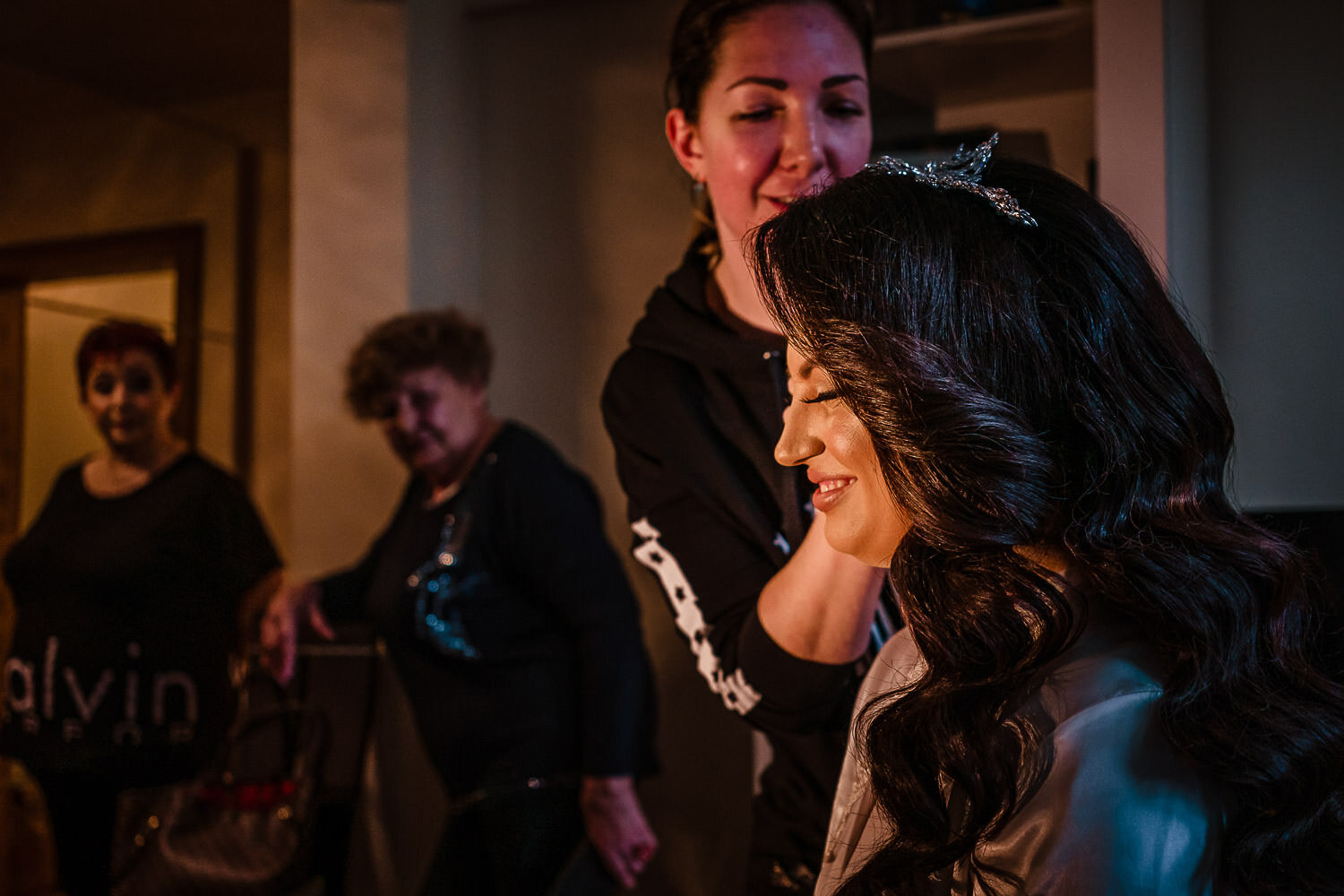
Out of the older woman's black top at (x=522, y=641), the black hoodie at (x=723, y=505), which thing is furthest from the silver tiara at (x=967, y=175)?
the older woman's black top at (x=522, y=641)

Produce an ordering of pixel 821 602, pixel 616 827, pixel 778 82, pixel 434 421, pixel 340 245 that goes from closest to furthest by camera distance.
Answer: pixel 821 602, pixel 778 82, pixel 616 827, pixel 434 421, pixel 340 245

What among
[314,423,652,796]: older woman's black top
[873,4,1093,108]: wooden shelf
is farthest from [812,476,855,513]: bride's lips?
[873,4,1093,108]: wooden shelf

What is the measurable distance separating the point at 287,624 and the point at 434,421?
413mm

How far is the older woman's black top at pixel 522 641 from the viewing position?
1.62 meters

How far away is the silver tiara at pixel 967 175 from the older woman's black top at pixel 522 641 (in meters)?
1.09

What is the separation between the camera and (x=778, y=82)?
0.85 metres

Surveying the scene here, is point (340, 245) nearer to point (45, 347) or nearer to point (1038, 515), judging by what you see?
point (45, 347)

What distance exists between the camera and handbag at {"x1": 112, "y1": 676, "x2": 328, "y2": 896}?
1572 mm

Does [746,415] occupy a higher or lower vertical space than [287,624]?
higher

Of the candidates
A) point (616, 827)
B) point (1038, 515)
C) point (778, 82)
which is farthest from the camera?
point (616, 827)

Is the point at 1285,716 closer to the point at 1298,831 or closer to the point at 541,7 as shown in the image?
the point at 1298,831

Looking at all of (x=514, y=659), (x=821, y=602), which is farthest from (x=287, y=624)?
(x=821, y=602)

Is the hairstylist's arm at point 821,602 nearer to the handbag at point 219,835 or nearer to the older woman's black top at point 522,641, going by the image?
the older woman's black top at point 522,641

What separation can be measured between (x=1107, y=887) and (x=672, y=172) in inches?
76.8
